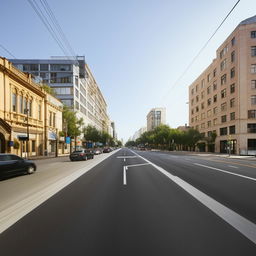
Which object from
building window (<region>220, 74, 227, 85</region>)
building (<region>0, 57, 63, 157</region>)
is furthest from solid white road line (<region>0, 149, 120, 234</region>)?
building window (<region>220, 74, 227, 85</region>)

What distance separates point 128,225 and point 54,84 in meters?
54.7

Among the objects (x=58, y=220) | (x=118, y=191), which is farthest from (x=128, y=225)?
(x=118, y=191)

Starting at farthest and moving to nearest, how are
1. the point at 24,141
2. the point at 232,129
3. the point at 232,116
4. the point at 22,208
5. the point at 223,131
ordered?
the point at 223,131 → the point at 232,116 → the point at 232,129 → the point at 24,141 → the point at 22,208

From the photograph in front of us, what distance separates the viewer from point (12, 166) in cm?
960

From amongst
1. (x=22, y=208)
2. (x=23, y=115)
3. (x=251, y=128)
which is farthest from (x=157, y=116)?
(x=22, y=208)

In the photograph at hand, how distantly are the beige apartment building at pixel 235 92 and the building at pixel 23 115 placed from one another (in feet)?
118

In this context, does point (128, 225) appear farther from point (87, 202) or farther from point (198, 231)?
point (87, 202)

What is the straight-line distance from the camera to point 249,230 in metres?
3.59

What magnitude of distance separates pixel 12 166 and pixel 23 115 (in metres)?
17.6

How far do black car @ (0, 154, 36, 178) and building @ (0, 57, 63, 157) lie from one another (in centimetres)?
1274

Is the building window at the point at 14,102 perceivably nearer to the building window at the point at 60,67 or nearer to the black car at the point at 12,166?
the black car at the point at 12,166

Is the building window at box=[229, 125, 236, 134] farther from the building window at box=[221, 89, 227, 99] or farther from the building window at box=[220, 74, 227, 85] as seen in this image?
the building window at box=[220, 74, 227, 85]

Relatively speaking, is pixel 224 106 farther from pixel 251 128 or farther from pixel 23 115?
pixel 23 115

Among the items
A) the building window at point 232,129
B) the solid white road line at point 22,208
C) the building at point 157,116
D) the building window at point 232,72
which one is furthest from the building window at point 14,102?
the building at point 157,116
